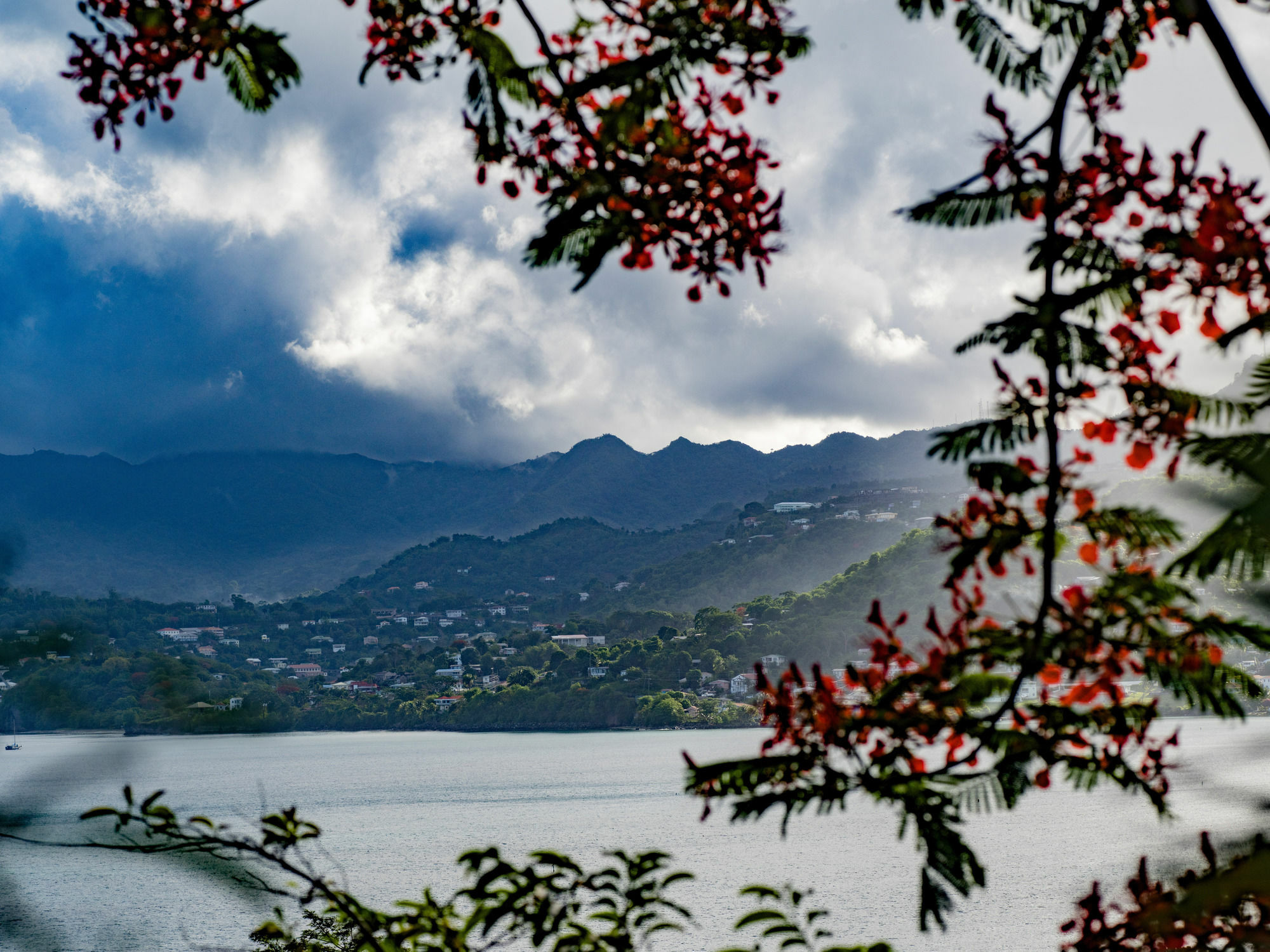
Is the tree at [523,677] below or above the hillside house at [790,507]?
below

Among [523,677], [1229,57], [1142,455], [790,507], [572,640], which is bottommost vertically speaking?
[523,677]

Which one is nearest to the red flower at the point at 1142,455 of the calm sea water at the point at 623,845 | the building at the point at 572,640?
the calm sea water at the point at 623,845

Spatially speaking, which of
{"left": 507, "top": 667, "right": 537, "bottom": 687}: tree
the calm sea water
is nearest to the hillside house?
{"left": 507, "top": 667, "right": 537, "bottom": 687}: tree

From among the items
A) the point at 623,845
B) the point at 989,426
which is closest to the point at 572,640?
the point at 623,845

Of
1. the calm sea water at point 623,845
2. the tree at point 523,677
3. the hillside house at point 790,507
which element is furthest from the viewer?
the hillside house at point 790,507

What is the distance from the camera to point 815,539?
458ft

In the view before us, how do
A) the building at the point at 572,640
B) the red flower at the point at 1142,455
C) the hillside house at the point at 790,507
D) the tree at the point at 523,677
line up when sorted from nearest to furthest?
the red flower at the point at 1142,455, the tree at the point at 523,677, the building at the point at 572,640, the hillside house at the point at 790,507

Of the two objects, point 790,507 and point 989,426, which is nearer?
point 989,426

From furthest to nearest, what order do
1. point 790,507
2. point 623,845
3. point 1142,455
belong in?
1. point 790,507
2. point 623,845
3. point 1142,455

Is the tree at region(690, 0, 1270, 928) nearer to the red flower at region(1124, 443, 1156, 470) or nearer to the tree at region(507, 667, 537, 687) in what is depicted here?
the red flower at region(1124, 443, 1156, 470)

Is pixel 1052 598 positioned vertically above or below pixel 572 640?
above

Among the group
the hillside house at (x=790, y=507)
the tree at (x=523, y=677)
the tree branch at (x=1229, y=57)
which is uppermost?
the tree branch at (x=1229, y=57)

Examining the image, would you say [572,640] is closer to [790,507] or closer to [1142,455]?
[790,507]

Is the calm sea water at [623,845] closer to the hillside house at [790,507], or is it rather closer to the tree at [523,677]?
the tree at [523,677]
